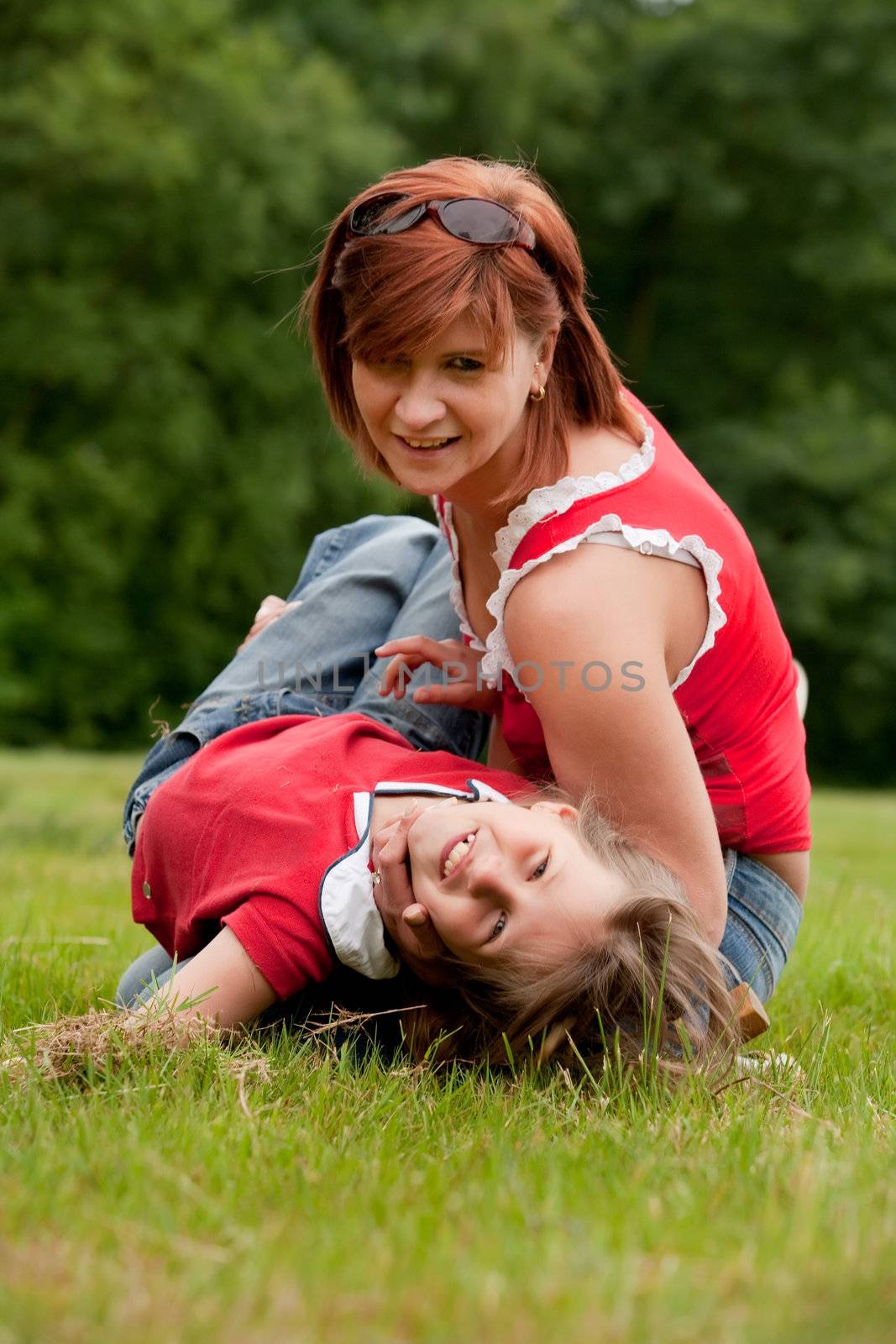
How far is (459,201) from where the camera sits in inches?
107

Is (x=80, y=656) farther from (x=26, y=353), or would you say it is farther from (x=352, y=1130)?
(x=352, y=1130)

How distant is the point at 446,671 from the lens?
11.3 feet

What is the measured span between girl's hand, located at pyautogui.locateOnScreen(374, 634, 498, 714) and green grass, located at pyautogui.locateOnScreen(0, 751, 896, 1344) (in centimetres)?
93

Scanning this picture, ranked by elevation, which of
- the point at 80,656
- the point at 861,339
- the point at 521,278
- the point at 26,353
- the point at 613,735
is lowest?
the point at 80,656

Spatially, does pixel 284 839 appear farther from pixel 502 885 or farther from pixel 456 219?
pixel 456 219

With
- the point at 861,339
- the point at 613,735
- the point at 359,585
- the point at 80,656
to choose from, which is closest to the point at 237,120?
the point at 80,656

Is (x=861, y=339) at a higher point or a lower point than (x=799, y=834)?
higher

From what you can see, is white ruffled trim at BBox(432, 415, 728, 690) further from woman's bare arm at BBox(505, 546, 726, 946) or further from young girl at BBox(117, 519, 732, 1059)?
young girl at BBox(117, 519, 732, 1059)

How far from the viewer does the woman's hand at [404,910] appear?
262cm

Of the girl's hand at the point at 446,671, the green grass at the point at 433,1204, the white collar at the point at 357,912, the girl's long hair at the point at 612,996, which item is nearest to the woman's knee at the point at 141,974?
the green grass at the point at 433,1204

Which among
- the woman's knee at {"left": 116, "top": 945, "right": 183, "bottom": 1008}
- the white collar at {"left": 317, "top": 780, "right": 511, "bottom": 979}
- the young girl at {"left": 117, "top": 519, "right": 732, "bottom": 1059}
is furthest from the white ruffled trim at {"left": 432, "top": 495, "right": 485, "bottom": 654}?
the woman's knee at {"left": 116, "top": 945, "right": 183, "bottom": 1008}

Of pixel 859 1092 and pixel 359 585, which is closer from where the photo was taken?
pixel 859 1092

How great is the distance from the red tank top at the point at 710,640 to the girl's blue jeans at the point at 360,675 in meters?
0.17

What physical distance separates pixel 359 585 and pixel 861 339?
20585 millimetres
